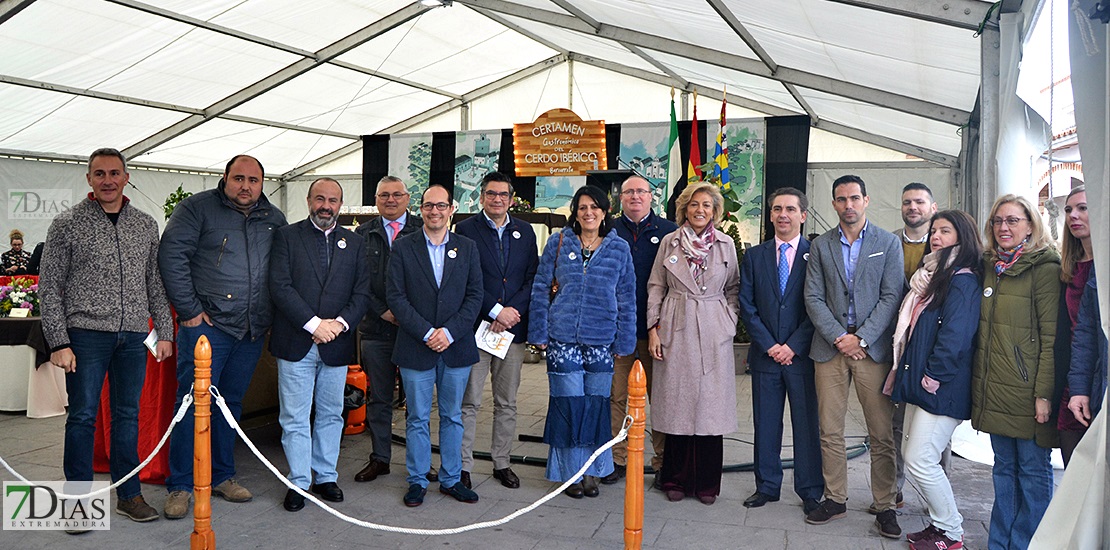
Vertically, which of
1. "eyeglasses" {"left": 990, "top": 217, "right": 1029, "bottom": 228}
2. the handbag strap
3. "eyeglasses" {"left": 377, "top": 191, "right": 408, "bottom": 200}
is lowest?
the handbag strap

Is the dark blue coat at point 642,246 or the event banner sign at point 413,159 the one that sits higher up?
the event banner sign at point 413,159

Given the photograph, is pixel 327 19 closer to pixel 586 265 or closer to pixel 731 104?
pixel 731 104

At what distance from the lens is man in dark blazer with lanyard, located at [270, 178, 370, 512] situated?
389cm

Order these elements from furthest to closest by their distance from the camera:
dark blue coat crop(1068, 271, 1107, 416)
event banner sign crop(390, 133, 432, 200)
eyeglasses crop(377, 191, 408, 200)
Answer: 1. event banner sign crop(390, 133, 432, 200)
2. eyeglasses crop(377, 191, 408, 200)
3. dark blue coat crop(1068, 271, 1107, 416)

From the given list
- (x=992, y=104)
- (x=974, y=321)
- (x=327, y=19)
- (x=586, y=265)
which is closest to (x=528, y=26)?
(x=327, y=19)

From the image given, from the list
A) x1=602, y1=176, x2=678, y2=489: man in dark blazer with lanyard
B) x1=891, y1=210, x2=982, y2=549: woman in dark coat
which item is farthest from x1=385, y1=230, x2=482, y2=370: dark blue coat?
x1=891, y1=210, x2=982, y2=549: woman in dark coat

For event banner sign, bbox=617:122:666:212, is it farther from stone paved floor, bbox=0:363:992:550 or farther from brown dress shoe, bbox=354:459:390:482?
brown dress shoe, bbox=354:459:390:482

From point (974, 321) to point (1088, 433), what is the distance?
2.46 feet

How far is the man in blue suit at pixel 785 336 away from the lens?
12.9ft

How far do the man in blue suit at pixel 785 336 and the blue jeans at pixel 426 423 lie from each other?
1.46 meters

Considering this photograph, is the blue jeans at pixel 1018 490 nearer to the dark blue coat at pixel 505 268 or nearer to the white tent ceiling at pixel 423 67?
the dark blue coat at pixel 505 268

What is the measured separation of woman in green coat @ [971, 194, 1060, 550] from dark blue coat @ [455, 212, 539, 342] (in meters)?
2.11

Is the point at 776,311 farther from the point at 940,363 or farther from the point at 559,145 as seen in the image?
the point at 559,145

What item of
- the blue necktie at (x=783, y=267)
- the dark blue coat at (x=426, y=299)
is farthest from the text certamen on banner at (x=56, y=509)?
the blue necktie at (x=783, y=267)
